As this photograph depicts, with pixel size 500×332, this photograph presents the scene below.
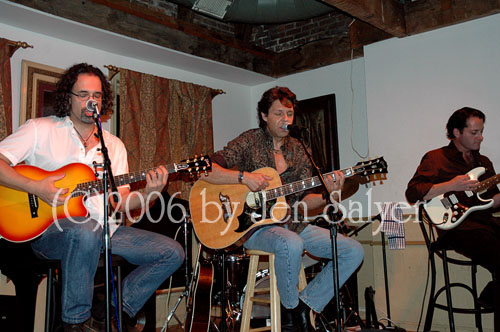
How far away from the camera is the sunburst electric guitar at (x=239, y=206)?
3.05 m

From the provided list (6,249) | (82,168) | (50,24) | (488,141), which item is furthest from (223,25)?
(6,249)

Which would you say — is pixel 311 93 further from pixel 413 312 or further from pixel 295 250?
pixel 295 250

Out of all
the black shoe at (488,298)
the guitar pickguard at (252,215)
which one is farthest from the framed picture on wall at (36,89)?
the black shoe at (488,298)

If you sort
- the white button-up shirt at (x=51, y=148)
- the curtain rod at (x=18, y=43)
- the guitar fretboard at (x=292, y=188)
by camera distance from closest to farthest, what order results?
the white button-up shirt at (x=51, y=148)
the guitar fretboard at (x=292, y=188)
the curtain rod at (x=18, y=43)

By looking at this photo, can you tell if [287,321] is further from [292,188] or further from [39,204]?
[39,204]

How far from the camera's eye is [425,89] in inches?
178

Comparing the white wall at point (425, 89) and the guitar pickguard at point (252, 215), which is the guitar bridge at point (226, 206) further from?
the white wall at point (425, 89)

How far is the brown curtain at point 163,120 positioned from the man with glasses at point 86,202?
5.23 ft

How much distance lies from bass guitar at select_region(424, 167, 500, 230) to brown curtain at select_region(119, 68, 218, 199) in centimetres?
262

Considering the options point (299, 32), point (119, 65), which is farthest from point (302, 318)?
point (299, 32)

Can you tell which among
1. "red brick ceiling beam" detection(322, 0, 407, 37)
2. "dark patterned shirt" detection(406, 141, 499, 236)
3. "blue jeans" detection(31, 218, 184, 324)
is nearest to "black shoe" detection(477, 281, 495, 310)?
"dark patterned shirt" detection(406, 141, 499, 236)

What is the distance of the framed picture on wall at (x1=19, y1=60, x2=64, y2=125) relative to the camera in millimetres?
→ 4129

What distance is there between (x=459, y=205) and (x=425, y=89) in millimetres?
1515

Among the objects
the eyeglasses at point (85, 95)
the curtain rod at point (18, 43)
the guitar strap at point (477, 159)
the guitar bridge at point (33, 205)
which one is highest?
the curtain rod at point (18, 43)
